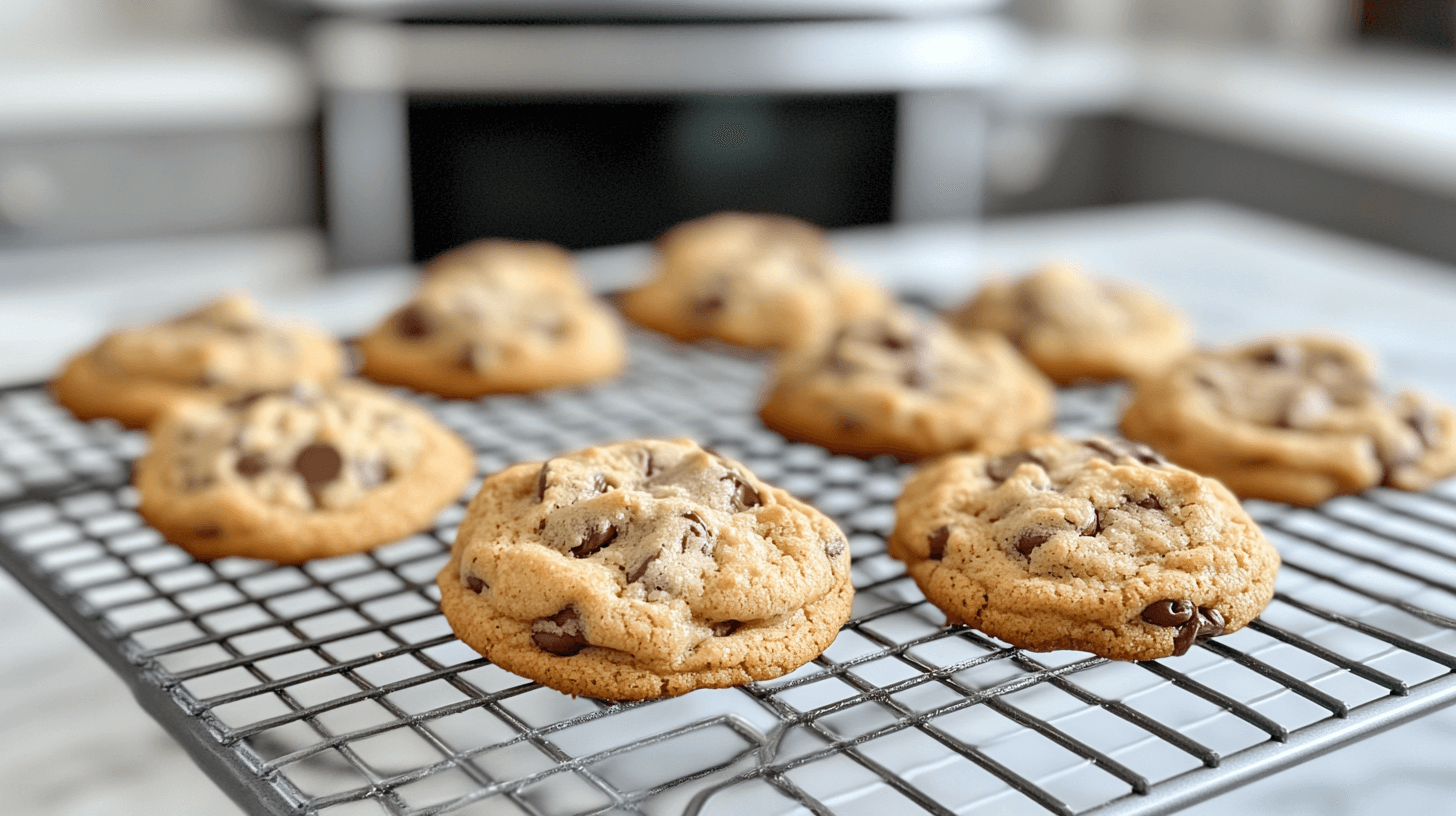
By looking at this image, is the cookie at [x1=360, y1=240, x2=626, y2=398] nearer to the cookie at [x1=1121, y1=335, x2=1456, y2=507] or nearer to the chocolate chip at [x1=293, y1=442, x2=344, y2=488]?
the chocolate chip at [x1=293, y1=442, x2=344, y2=488]

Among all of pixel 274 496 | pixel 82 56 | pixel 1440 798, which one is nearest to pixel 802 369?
pixel 274 496

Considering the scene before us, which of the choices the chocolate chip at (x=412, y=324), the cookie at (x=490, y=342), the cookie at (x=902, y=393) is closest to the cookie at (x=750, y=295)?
the cookie at (x=490, y=342)

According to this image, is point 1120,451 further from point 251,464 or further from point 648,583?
point 251,464

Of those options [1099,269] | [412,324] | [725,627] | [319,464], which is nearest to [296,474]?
[319,464]

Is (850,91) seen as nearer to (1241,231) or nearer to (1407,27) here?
(1241,231)

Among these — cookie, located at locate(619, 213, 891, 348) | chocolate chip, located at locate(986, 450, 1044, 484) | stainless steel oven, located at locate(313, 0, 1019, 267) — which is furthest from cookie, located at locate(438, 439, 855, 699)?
stainless steel oven, located at locate(313, 0, 1019, 267)

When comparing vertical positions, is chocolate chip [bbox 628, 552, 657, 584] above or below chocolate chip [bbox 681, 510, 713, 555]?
below
